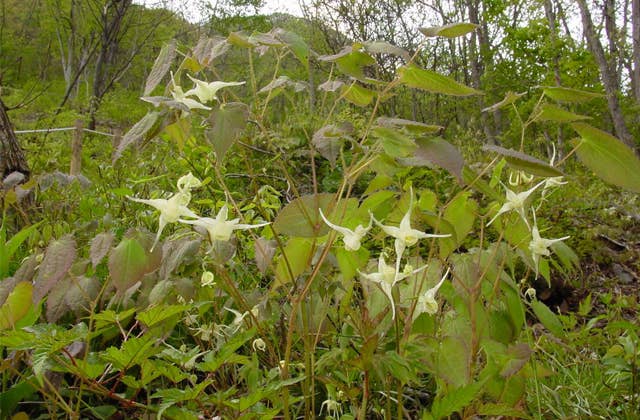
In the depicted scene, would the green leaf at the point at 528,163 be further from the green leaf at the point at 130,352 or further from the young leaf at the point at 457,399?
the green leaf at the point at 130,352

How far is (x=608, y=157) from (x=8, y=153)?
79.2 inches

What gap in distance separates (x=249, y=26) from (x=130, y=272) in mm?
15575

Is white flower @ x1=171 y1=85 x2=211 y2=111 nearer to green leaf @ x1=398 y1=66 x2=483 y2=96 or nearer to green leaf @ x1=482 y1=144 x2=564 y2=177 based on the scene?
green leaf @ x1=398 y1=66 x2=483 y2=96

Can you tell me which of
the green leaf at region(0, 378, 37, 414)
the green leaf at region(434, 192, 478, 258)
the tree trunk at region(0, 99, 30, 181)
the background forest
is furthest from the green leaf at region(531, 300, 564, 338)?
the tree trunk at region(0, 99, 30, 181)

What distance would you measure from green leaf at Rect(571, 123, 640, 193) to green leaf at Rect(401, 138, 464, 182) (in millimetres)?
177

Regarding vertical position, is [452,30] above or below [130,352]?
above

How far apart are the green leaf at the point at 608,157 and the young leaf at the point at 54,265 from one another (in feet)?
2.36

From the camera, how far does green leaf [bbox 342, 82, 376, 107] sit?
802mm

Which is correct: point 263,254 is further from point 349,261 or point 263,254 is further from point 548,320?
point 548,320

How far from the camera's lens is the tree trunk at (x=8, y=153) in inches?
79.5

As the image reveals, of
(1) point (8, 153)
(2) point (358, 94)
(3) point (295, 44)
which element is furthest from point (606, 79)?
(3) point (295, 44)

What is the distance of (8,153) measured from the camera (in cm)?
204

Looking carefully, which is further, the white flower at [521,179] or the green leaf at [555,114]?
the white flower at [521,179]

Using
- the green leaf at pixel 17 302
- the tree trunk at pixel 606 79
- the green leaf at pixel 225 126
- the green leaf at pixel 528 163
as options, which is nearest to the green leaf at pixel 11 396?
the green leaf at pixel 17 302
